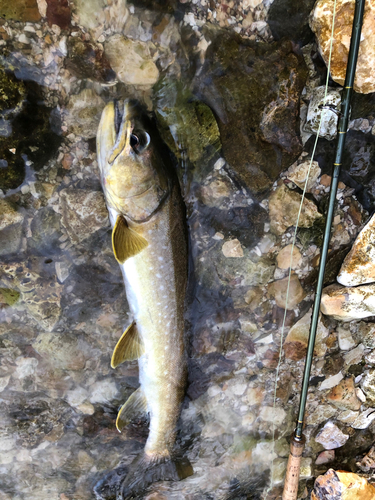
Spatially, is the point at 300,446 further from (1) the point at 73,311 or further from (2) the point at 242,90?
(2) the point at 242,90

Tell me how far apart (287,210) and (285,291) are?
20.9 inches

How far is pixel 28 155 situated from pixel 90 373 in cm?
136

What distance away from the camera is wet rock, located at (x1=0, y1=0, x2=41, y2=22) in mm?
1324

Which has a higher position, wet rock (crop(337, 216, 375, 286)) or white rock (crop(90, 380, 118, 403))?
wet rock (crop(337, 216, 375, 286))

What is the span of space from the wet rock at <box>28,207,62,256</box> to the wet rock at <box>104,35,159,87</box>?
0.81 meters

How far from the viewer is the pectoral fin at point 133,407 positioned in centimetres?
183

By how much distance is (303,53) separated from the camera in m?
1.57

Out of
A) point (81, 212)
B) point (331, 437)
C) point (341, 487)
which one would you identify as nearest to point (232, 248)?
point (81, 212)

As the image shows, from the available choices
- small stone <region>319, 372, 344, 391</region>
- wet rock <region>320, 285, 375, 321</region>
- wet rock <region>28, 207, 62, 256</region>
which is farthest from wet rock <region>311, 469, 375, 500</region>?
wet rock <region>28, 207, 62, 256</region>

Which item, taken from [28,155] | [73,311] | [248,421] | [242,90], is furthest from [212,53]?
[248,421]

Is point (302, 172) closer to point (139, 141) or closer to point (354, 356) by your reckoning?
point (139, 141)

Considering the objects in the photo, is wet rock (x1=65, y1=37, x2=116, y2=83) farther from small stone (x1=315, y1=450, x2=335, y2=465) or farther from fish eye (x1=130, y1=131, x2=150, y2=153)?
small stone (x1=315, y1=450, x2=335, y2=465)

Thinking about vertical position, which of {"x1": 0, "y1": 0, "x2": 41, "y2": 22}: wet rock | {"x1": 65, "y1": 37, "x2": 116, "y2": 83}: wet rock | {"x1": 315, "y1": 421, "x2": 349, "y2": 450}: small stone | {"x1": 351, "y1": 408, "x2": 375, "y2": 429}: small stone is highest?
{"x1": 0, "y1": 0, "x2": 41, "y2": 22}: wet rock

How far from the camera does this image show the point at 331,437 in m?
2.34
